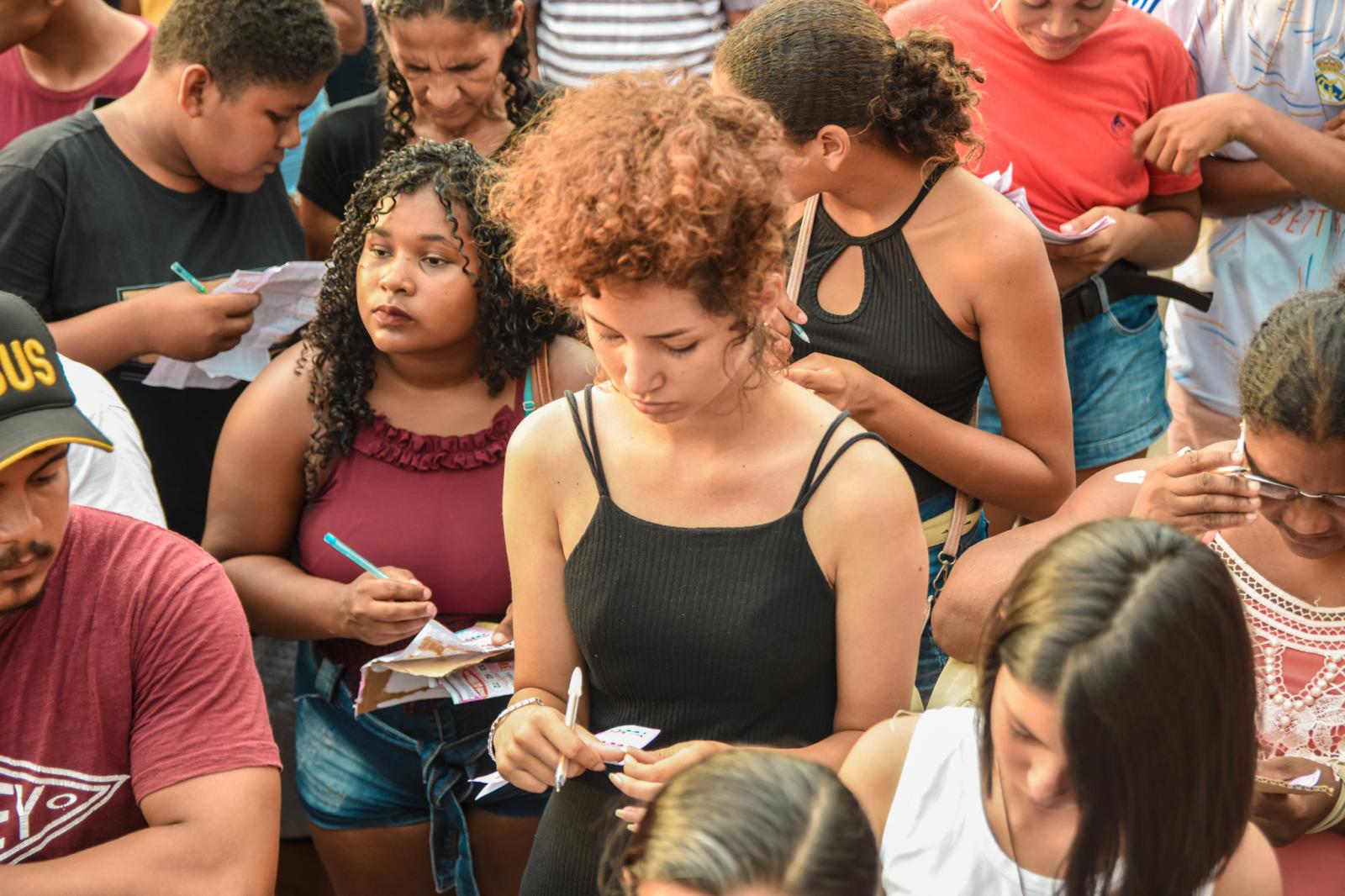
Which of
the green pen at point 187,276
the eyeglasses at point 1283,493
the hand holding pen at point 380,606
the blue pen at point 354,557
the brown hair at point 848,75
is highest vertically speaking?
the brown hair at point 848,75

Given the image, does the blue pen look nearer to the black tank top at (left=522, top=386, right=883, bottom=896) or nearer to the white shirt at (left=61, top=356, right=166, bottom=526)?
the white shirt at (left=61, top=356, right=166, bottom=526)

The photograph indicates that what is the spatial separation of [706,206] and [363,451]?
1.23 metres

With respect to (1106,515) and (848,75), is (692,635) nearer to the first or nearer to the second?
(1106,515)

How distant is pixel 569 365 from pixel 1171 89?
162cm

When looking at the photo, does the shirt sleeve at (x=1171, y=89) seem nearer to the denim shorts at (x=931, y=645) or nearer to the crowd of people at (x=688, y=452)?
the crowd of people at (x=688, y=452)

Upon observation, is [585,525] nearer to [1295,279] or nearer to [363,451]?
[363,451]

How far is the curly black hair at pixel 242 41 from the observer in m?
3.40

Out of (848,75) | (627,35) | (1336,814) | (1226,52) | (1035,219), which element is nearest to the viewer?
(1336,814)

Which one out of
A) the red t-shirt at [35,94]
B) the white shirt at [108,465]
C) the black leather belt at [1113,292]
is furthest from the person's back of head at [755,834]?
the red t-shirt at [35,94]

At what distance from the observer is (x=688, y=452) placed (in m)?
2.19

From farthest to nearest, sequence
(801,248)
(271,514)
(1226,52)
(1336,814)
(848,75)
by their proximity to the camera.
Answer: (1226,52), (271,514), (801,248), (848,75), (1336,814)

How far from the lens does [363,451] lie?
295cm

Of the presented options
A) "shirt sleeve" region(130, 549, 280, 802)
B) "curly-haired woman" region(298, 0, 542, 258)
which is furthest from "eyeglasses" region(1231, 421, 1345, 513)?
"curly-haired woman" region(298, 0, 542, 258)

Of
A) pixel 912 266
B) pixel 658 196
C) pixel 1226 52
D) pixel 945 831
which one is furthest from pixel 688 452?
pixel 1226 52
